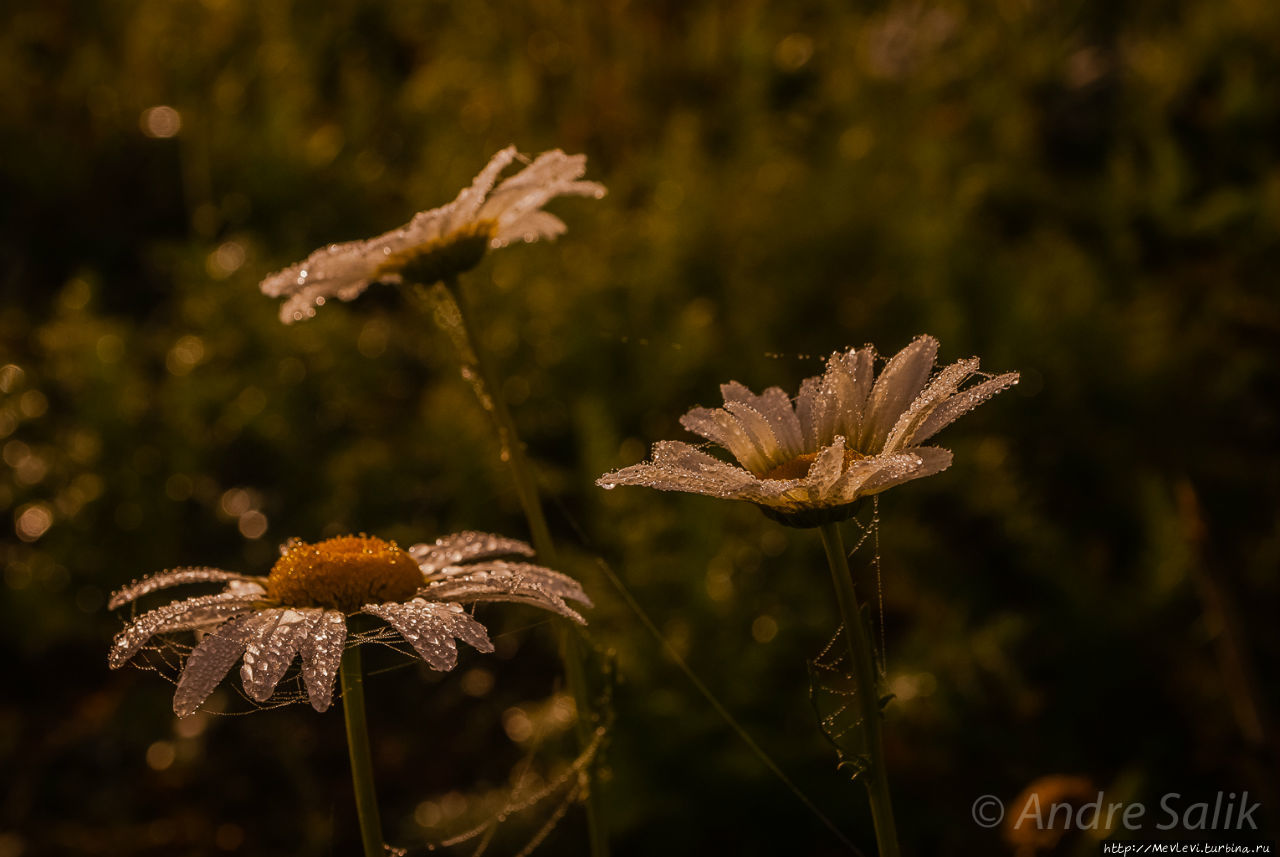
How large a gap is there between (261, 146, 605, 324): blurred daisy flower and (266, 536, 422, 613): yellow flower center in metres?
0.31

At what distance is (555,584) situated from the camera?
2.72ft

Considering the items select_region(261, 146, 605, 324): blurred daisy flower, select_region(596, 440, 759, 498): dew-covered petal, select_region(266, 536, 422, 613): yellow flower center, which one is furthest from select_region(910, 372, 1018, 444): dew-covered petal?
select_region(261, 146, 605, 324): blurred daisy flower

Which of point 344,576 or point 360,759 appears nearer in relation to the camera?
point 360,759

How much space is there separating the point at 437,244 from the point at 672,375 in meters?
1.49

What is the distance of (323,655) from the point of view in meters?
0.72

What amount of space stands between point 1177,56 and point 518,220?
3060 mm

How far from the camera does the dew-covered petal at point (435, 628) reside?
687 mm

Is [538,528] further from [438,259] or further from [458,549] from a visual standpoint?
[438,259]

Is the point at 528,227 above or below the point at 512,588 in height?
above

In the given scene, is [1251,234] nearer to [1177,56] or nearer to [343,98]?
[1177,56]
